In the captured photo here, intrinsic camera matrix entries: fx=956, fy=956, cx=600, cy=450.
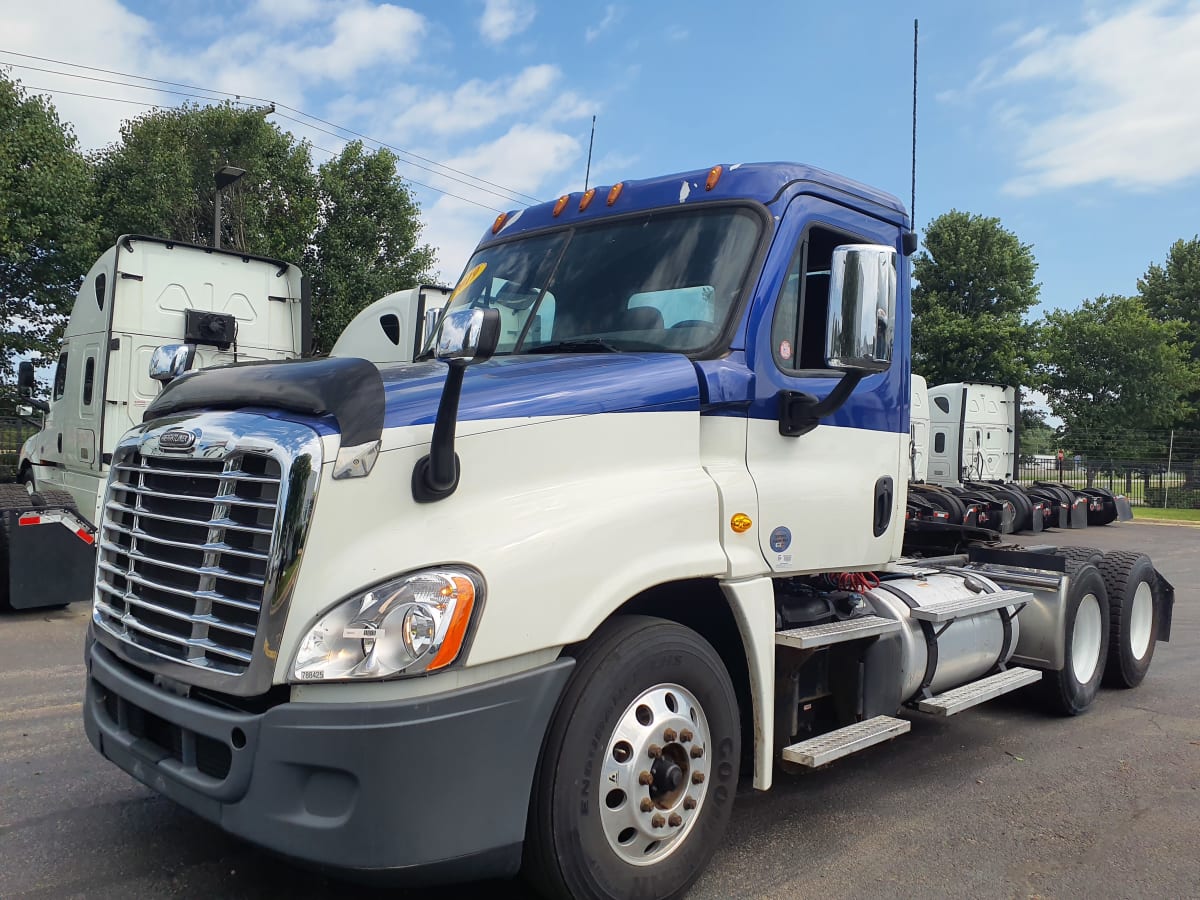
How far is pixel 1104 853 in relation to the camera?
12.5ft

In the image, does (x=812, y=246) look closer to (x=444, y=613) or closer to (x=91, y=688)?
(x=444, y=613)

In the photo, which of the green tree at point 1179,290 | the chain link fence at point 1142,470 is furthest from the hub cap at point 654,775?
the green tree at point 1179,290

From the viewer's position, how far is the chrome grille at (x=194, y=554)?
2.70 m

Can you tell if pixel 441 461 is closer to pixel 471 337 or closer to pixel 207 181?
pixel 471 337

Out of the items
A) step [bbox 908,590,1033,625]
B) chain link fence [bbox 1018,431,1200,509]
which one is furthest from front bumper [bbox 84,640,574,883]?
chain link fence [bbox 1018,431,1200,509]

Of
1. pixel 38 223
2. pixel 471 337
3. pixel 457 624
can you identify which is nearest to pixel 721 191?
pixel 471 337

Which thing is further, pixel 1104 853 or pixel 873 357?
pixel 1104 853

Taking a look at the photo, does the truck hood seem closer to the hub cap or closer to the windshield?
the windshield

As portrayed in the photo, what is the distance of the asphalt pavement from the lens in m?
3.41

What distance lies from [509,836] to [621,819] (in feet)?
1.45

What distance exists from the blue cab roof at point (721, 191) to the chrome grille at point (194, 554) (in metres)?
2.05

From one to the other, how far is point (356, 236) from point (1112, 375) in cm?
2910

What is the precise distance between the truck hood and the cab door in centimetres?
42

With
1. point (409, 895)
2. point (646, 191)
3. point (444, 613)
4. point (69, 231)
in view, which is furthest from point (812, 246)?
point (69, 231)
